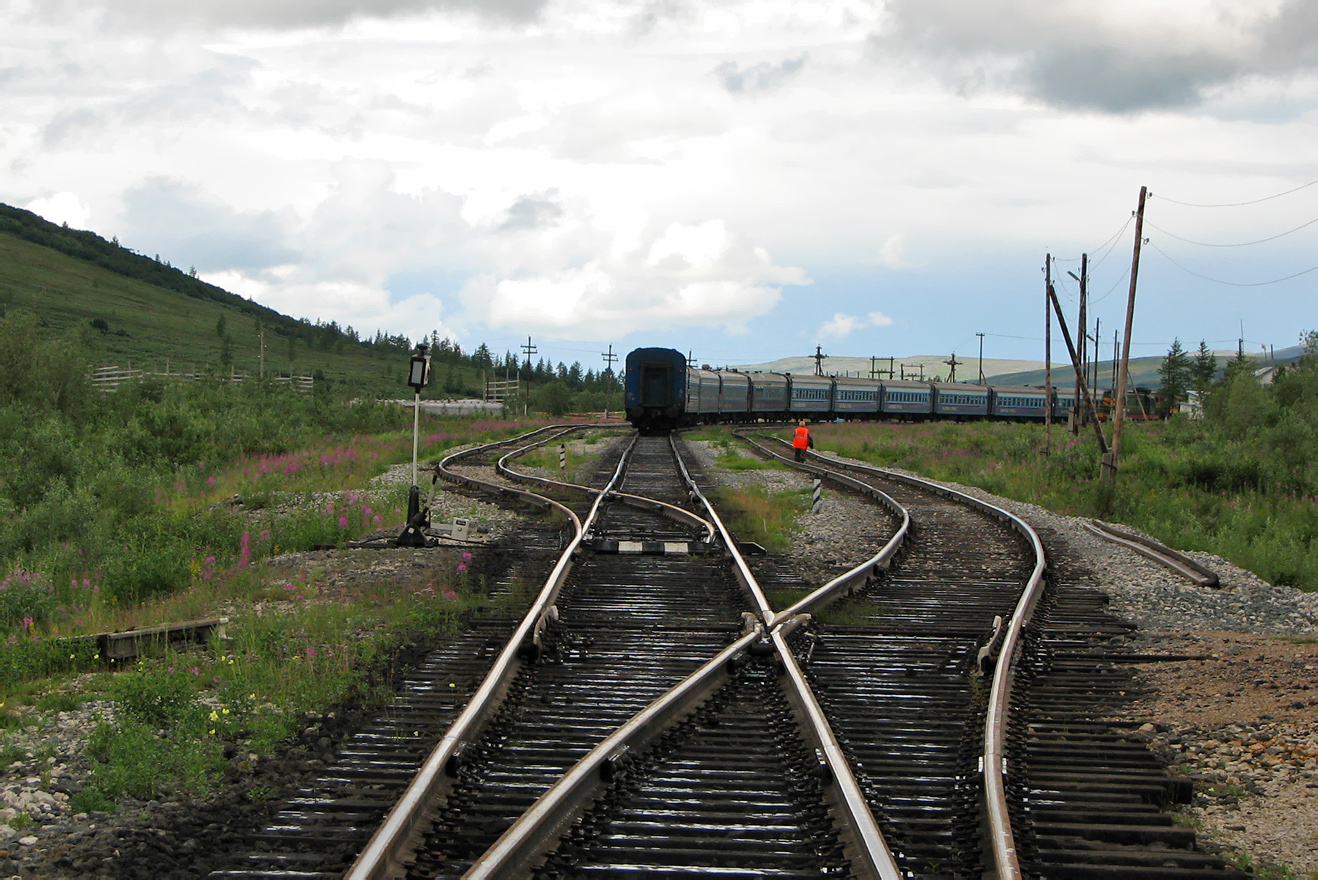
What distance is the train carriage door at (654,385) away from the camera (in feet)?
140

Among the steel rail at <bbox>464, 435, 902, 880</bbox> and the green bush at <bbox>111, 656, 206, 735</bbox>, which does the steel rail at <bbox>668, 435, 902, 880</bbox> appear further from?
the green bush at <bbox>111, 656, 206, 735</bbox>

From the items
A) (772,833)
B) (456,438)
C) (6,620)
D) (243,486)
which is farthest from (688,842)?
(456,438)

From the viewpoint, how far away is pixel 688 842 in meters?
4.33

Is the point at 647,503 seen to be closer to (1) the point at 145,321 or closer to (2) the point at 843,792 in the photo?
(2) the point at 843,792

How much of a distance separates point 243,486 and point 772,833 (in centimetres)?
1670

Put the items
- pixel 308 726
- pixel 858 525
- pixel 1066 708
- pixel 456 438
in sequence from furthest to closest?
1. pixel 456 438
2. pixel 858 525
3. pixel 1066 708
4. pixel 308 726

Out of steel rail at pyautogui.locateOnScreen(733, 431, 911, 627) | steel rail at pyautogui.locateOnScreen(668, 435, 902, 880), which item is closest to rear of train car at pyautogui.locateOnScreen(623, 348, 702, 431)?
steel rail at pyautogui.locateOnScreen(733, 431, 911, 627)

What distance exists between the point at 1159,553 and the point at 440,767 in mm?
10980

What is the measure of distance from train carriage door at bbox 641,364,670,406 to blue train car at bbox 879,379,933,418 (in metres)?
28.2

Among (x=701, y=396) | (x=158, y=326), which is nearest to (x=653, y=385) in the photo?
(x=701, y=396)

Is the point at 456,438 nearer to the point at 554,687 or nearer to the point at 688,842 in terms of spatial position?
the point at 554,687

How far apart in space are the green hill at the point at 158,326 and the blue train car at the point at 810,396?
6333 centimetres

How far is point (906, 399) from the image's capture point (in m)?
68.7

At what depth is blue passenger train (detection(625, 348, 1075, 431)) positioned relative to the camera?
42812 mm
